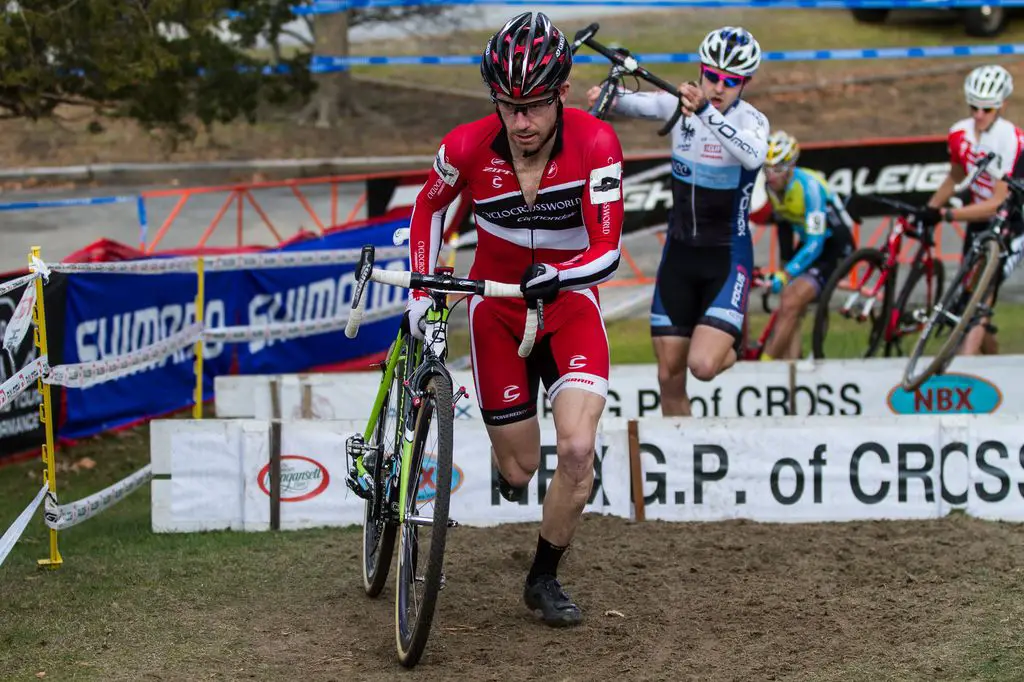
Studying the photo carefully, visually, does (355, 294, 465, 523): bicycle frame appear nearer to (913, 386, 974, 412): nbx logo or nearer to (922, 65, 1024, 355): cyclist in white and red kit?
(913, 386, 974, 412): nbx logo

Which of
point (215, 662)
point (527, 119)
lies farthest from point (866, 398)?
point (215, 662)

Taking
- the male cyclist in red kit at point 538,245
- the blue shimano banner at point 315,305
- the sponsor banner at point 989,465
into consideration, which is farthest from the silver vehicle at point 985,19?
the male cyclist in red kit at point 538,245

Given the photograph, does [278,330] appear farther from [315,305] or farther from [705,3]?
[705,3]

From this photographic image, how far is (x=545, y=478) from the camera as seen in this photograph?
7.86 metres

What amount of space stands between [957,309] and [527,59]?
5.85 meters

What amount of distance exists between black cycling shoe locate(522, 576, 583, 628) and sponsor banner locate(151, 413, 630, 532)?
58.8 inches

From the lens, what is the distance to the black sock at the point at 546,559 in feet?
20.5

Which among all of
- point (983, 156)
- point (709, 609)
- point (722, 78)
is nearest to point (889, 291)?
point (983, 156)

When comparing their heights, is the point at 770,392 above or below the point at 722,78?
below

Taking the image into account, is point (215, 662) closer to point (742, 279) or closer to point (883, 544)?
point (883, 544)

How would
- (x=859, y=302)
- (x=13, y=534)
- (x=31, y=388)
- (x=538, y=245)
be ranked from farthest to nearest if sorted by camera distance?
(x=859, y=302) → (x=31, y=388) → (x=13, y=534) → (x=538, y=245)

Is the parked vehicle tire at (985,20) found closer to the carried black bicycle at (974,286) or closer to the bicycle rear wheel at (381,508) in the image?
the carried black bicycle at (974,286)

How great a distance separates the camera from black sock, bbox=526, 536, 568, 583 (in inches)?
247

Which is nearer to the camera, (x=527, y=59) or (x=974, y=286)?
(x=527, y=59)
